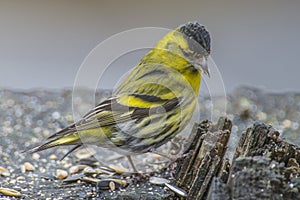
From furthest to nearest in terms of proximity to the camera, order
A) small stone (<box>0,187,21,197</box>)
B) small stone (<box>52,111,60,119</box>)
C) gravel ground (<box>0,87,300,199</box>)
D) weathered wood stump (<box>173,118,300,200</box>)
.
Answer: small stone (<box>52,111,60,119</box>) < gravel ground (<box>0,87,300,199</box>) < small stone (<box>0,187,21,197</box>) < weathered wood stump (<box>173,118,300,200</box>)

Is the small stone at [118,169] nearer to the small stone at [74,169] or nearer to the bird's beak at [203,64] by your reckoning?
the small stone at [74,169]

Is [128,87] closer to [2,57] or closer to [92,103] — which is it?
[92,103]

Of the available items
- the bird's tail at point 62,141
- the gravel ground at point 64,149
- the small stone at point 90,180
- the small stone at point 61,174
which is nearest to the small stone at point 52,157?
the gravel ground at point 64,149

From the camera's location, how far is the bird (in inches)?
178

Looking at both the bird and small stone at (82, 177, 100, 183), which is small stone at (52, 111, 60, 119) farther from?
small stone at (82, 177, 100, 183)

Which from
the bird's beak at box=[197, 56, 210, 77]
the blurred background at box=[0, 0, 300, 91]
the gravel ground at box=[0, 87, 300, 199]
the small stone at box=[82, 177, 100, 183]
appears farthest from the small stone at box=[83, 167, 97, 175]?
the blurred background at box=[0, 0, 300, 91]

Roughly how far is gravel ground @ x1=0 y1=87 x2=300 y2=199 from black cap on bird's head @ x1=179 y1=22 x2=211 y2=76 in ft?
2.29

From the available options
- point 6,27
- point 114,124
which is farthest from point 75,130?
point 6,27

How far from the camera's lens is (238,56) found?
10.9 meters

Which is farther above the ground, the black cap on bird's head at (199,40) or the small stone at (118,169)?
the black cap on bird's head at (199,40)

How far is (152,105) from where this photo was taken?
4641 millimetres

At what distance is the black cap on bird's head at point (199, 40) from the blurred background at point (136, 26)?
4361mm

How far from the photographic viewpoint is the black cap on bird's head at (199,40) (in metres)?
4.47

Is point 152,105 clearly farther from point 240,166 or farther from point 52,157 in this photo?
point 240,166
